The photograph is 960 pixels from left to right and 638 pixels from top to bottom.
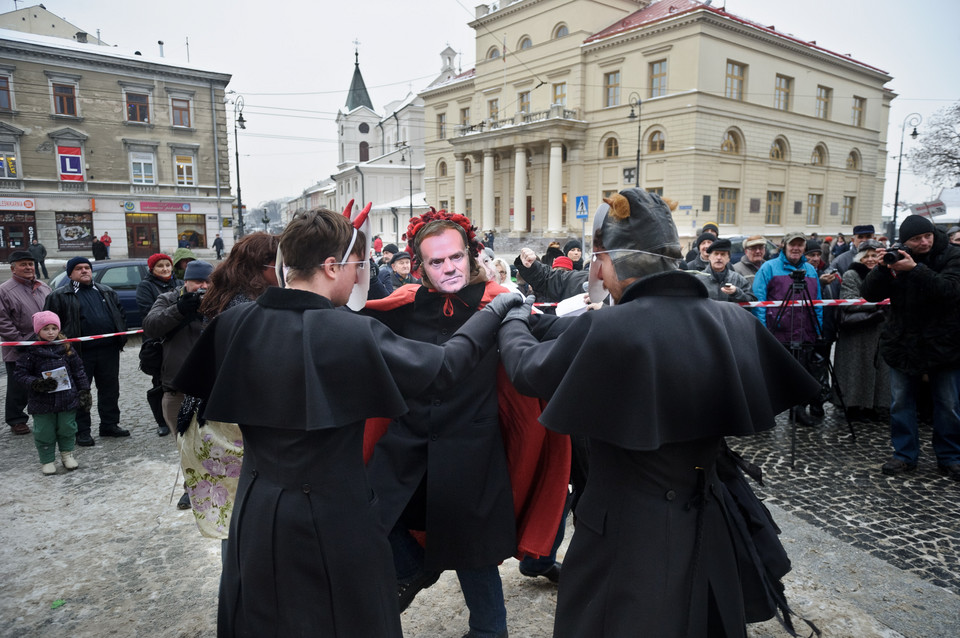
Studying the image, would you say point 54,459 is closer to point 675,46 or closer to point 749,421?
point 749,421

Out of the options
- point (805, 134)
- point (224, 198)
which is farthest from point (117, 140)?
point (805, 134)

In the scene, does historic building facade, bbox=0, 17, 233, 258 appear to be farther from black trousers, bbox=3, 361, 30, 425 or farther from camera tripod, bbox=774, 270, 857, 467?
camera tripod, bbox=774, 270, 857, 467

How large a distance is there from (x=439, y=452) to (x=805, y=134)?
43.9 m

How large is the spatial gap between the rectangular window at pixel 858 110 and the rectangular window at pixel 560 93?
849 inches

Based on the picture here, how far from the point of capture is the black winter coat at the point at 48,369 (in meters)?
5.39

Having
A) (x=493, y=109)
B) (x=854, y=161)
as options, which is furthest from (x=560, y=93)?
(x=854, y=161)

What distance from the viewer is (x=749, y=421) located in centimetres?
189

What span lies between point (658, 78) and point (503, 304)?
3665cm

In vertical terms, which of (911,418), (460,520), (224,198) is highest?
(224,198)

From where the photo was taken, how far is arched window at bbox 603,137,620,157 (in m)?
37.0

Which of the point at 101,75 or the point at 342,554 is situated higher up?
the point at 101,75

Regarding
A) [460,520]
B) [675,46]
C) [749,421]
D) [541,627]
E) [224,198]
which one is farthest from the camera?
[224,198]

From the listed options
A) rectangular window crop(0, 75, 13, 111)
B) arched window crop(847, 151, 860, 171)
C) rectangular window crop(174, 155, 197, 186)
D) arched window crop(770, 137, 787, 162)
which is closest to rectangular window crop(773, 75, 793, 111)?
arched window crop(770, 137, 787, 162)

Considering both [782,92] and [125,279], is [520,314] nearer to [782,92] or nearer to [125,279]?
[125,279]
